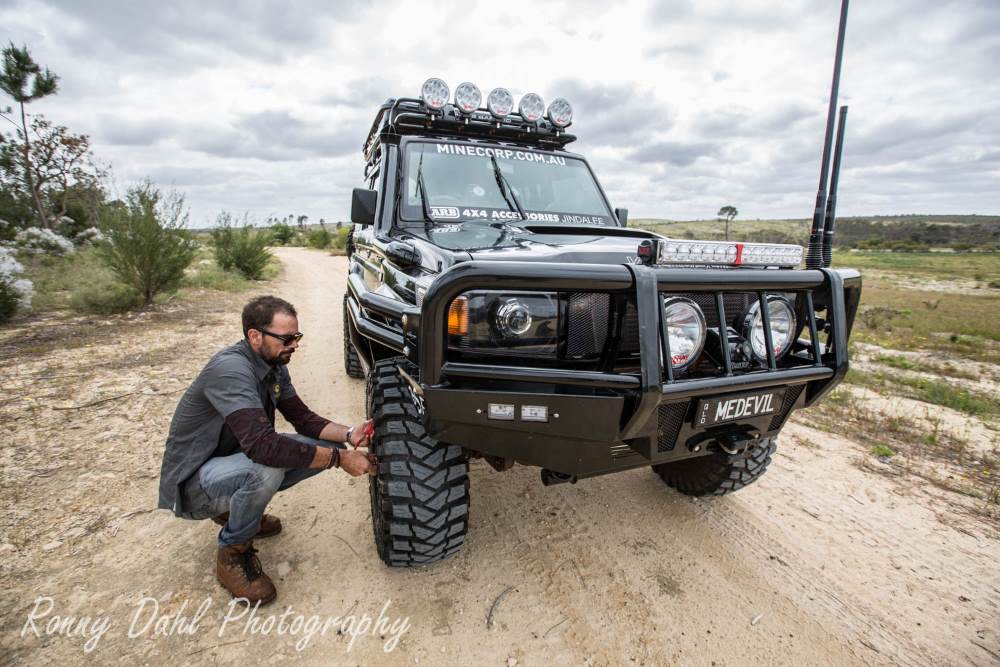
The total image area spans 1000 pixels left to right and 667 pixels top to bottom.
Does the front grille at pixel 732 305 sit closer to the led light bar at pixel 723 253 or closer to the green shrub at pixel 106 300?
the led light bar at pixel 723 253

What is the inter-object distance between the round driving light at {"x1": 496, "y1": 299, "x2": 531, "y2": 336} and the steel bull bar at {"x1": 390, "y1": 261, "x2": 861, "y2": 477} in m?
0.14

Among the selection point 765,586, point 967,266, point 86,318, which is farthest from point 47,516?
point 967,266

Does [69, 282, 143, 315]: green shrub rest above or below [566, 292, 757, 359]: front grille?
below

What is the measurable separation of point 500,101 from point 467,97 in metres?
0.27

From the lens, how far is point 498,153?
148 inches

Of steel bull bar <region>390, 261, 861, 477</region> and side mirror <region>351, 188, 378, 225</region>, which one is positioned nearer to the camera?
steel bull bar <region>390, 261, 861, 477</region>

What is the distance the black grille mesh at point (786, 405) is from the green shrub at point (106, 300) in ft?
30.9

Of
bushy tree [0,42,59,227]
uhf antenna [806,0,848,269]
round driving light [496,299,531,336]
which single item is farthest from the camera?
bushy tree [0,42,59,227]

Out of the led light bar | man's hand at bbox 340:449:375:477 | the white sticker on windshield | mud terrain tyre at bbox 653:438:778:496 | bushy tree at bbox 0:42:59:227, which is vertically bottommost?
mud terrain tyre at bbox 653:438:778:496

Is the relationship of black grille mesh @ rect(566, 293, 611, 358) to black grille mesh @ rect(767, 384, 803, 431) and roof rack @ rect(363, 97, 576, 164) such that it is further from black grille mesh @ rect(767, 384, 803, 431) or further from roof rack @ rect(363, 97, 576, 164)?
roof rack @ rect(363, 97, 576, 164)

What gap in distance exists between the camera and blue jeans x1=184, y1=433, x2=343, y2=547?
229 centimetres

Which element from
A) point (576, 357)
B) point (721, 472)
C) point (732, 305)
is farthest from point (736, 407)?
point (721, 472)

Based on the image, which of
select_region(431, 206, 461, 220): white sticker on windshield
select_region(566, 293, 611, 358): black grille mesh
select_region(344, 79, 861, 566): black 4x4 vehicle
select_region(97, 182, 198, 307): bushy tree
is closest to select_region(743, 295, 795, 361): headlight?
select_region(344, 79, 861, 566): black 4x4 vehicle

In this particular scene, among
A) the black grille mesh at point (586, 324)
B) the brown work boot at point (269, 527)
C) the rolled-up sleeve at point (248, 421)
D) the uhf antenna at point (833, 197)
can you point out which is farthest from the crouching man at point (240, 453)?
the uhf antenna at point (833, 197)
